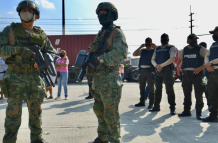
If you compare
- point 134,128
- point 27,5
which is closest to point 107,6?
point 27,5

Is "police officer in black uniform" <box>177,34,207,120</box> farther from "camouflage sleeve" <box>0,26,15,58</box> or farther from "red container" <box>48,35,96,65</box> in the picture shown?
"red container" <box>48,35,96,65</box>

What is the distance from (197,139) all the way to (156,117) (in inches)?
55.5

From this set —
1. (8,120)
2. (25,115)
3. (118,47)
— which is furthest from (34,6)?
(25,115)

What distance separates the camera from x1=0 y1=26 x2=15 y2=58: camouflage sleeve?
2553mm

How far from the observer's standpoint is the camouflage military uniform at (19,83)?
255 cm

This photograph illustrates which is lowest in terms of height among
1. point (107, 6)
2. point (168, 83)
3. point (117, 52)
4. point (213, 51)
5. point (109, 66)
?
point (168, 83)

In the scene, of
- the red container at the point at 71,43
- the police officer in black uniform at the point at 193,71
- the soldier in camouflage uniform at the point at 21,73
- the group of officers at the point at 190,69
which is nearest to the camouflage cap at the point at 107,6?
the soldier in camouflage uniform at the point at 21,73

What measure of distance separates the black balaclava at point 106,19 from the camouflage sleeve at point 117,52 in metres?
0.24

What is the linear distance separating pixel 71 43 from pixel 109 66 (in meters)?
12.5

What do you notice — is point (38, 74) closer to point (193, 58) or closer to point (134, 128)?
point (134, 128)

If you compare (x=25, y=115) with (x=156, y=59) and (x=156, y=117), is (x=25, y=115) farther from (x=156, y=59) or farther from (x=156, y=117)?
(x=156, y=59)

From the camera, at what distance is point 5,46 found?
2580 mm

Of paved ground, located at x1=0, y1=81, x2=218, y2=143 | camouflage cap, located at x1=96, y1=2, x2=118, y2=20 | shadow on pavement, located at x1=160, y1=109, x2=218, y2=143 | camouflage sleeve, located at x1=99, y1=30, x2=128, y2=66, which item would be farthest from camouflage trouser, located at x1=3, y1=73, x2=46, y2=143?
shadow on pavement, located at x1=160, y1=109, x2=218, y2=143

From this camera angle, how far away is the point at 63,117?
4.35m
